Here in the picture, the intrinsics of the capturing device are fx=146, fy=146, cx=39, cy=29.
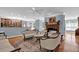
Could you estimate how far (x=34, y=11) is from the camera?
308cm

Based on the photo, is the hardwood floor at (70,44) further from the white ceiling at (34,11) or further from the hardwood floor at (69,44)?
the white ceiling at (34,11)

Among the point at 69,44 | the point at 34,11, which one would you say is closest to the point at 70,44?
the point at 69,44

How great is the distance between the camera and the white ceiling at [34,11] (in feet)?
9.98

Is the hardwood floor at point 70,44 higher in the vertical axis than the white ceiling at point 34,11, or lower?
lower

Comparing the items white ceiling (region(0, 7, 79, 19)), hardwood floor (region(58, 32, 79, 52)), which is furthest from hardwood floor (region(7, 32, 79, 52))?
white ceiling (region(0, 7, 79, 19))

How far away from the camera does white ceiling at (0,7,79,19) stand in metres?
3.04

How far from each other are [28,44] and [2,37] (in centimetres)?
56

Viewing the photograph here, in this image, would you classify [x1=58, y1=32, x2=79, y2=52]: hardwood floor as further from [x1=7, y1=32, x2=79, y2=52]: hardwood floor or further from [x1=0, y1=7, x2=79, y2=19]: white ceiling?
[x1=0, y1=7, x2=79, y2=19]: white ceiling

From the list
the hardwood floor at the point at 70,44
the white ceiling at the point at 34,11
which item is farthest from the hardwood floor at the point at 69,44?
the white ceiling at the point at 34,11

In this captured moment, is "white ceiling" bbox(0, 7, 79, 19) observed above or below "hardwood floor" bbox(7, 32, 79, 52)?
above

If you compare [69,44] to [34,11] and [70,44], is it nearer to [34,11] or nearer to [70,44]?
[70,44]

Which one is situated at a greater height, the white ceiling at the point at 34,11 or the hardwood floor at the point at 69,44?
the white ceiling at the point at 34,11
